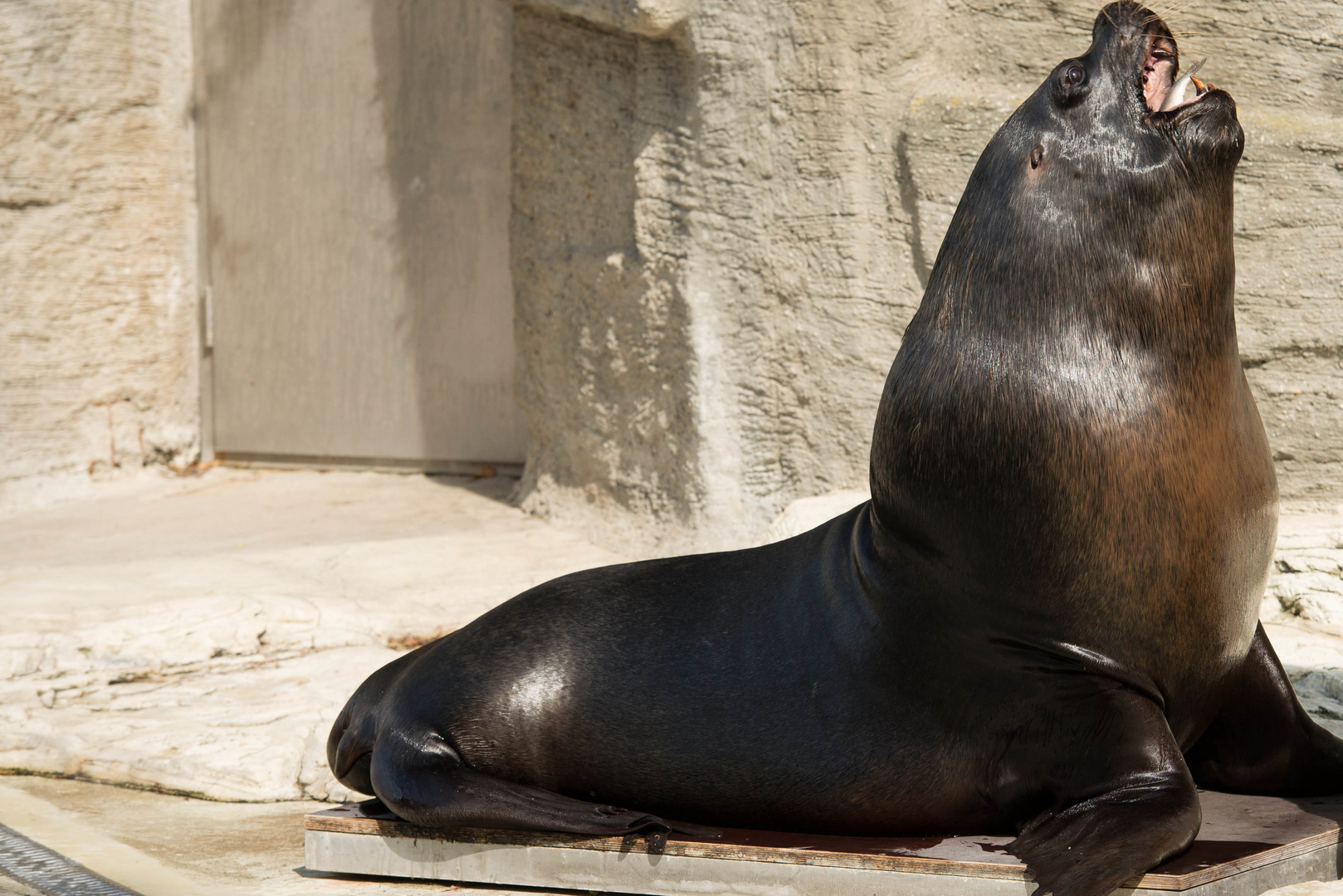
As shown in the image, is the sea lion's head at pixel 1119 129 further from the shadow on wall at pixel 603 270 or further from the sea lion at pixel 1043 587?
the shadow on wall at pixel 603 270

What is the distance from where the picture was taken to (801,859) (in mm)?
2275

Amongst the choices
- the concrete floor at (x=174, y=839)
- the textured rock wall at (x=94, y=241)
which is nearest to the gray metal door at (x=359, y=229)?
the textured rock wall at (x=94, y=241)

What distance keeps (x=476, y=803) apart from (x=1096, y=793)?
3.54ft

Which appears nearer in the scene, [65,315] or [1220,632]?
[1220,632]

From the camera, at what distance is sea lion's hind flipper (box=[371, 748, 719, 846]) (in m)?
2.44

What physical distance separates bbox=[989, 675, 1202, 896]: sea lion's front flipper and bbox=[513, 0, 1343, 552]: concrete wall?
2610 mm

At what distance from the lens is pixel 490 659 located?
270 centimetres

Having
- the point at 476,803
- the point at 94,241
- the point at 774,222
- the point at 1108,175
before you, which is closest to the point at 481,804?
the point at 476,803

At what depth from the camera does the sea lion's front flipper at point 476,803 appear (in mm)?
2439

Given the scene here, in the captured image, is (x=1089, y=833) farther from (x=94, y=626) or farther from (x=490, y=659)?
(x=94, y=626)

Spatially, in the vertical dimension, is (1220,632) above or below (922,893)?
above

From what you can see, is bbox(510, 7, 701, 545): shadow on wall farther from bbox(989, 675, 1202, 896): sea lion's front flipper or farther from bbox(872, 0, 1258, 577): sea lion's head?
bbox(989, 675, 1202, 896): sea lion's front flipper

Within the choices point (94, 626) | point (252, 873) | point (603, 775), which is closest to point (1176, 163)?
point (603, 775)

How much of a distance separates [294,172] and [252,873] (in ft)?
17.2
